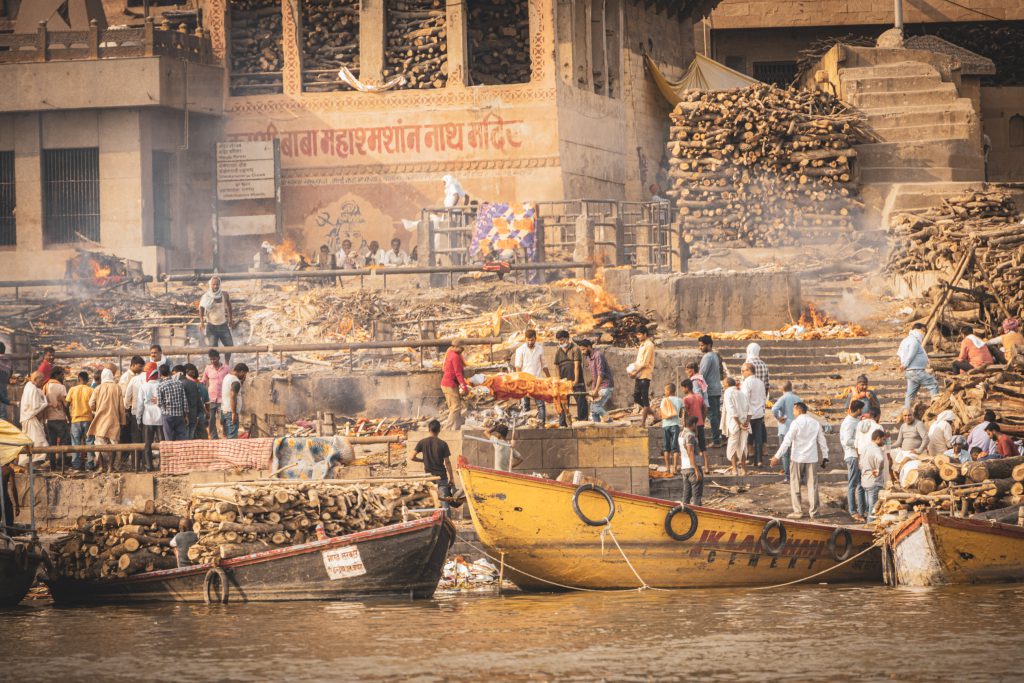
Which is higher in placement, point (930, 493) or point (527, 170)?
→ point (527, 170)

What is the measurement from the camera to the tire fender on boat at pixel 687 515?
16922 mm

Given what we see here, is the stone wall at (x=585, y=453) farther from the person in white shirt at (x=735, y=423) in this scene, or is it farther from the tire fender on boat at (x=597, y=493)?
the tire fender on boat at (x=597, y=493)

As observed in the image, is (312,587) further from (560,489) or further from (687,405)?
(687,405)

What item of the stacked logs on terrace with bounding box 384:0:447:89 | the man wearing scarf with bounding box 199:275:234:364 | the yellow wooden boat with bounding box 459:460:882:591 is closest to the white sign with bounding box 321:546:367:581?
the yellow wooden boat with bounding box 459:460:882:591

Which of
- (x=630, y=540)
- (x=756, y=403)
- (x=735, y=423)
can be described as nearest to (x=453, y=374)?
(x=735, y=423)

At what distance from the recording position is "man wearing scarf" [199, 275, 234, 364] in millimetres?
23531

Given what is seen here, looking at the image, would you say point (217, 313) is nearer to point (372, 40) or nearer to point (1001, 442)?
point (372, 40)

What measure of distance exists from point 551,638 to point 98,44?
1999 cm

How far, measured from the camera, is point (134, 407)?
20.8 m

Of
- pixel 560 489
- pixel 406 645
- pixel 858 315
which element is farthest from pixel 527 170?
pixel 406 645

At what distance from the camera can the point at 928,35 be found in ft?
126

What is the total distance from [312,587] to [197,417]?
4167mm

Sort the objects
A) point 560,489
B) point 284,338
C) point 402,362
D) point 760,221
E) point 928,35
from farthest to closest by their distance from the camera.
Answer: point 928,35
point 760,221
point 284,338
point 402,362
point 560,489

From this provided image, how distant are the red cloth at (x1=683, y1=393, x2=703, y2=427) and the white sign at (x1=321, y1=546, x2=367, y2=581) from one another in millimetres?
4720
